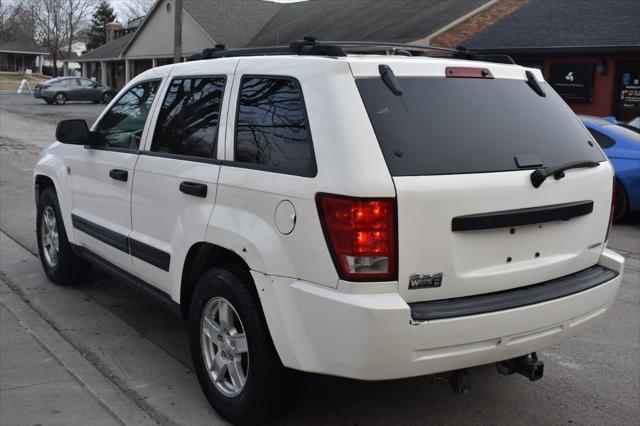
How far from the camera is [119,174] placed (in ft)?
15.5

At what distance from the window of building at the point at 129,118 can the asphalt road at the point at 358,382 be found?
53.2 inches

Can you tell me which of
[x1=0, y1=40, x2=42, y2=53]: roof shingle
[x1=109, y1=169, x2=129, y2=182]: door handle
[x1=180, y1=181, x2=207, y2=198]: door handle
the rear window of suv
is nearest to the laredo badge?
the rear window of suv

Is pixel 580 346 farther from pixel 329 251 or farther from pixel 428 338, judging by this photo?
pixel 329 251

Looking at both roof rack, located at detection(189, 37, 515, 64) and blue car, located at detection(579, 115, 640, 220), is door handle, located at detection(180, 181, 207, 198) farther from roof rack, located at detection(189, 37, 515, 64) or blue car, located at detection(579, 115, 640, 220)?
blue car, located at detection(579, 115, 640, 220)

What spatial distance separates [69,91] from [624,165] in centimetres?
3499

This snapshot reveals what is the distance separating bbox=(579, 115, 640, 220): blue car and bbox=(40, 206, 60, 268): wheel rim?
7.19 metres

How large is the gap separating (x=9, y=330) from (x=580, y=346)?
4032 mm

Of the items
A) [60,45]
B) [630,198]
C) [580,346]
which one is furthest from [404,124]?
[60,45]

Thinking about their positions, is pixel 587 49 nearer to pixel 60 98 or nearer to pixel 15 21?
pixel 60 98

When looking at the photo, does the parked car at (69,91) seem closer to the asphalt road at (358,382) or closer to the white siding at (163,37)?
the white siding at (163,37)

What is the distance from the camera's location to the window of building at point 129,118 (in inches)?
188

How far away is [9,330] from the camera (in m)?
5.03

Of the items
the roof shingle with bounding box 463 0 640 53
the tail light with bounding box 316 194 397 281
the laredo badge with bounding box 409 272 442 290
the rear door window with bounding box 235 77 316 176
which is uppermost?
the roof shingle with bounding box 463 0 640 53

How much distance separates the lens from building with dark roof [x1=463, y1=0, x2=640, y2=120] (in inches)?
733
